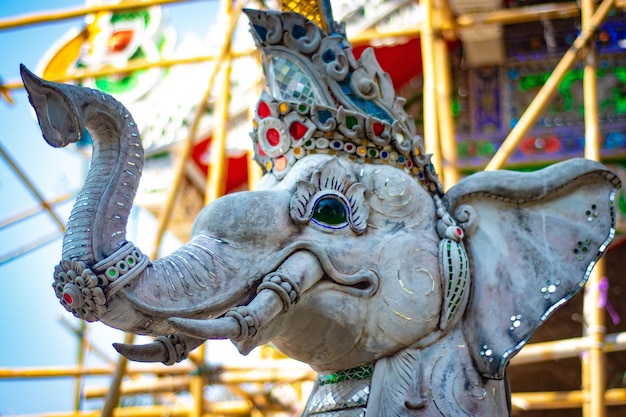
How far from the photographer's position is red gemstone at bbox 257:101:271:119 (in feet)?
6.50

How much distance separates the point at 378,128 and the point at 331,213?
23 centimetres

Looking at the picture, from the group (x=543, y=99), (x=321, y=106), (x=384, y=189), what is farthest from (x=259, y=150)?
(x=543, y=99)

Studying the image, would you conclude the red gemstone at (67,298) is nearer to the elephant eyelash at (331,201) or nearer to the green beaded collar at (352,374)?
the elephant eyelash at (331,201)

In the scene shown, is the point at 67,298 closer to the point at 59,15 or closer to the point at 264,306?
the point at 264,306

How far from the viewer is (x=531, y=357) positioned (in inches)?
147

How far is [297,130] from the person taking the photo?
6.36 feet

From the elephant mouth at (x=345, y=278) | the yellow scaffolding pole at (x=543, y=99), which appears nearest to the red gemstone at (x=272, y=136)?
the elephant mouth at (x=345, y=278)

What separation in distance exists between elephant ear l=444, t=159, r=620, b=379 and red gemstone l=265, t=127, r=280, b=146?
0.36 metres

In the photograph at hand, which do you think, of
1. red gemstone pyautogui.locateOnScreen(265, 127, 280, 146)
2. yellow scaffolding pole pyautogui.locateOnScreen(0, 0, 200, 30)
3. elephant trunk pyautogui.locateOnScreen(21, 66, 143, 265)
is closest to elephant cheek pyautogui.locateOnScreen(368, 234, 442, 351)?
red gemstone pyautogui.locateOnScreen(265, 127, 280, 146)

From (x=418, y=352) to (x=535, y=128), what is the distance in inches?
136

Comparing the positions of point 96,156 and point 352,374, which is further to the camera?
point 352,374

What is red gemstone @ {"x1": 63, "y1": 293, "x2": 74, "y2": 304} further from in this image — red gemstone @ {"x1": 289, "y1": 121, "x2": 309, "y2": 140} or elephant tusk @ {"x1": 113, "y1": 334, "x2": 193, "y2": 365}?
red gemstone @ {"x1": 289, "y1": 121, "x2": 309, "y2": 140}

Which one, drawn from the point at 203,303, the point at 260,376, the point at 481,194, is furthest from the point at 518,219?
the point at 260,376

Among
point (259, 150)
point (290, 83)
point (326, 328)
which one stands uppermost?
point (290, 83)
